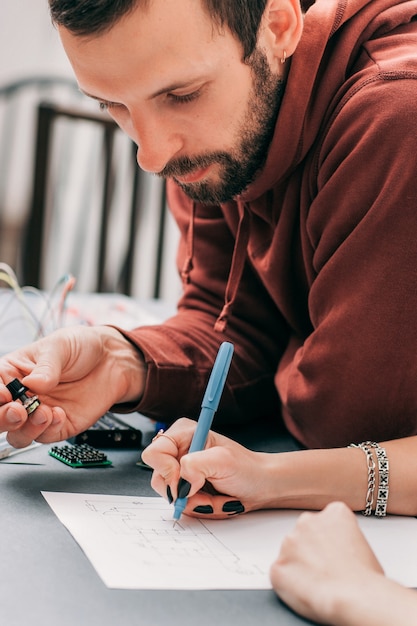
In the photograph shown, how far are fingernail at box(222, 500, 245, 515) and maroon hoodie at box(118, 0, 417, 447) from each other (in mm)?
184

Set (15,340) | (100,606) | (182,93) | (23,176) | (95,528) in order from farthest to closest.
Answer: (23,176) < (15,340) < (182,93) < (95,528) < (100,606)

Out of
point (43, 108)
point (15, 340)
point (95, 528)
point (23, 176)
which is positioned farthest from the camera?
point (23, 176)

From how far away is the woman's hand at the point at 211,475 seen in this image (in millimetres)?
750

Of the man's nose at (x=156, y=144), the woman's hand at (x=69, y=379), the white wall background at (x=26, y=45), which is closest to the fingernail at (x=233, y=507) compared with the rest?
the woman's hand at (x=69, y=379)

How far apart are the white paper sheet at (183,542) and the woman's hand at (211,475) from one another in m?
0.02

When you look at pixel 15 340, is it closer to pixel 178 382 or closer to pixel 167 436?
pixel 178 382

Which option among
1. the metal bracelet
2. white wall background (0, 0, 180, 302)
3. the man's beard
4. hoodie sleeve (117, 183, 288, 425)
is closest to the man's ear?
the man's beard

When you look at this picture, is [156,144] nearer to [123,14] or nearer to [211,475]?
[123,14]

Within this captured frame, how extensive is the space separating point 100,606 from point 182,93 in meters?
0.52

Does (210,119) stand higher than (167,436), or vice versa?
(210,119)

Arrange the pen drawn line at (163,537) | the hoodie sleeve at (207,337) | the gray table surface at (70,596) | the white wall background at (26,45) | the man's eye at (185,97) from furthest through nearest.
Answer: the white wall background at (26,45) < the hoodie sleeve at (207,337) < the man's eye at (185,97) < the pen drawn line at (163,537) < the gray table surface at (70,596)

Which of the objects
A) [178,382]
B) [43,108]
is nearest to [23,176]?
[43,108]

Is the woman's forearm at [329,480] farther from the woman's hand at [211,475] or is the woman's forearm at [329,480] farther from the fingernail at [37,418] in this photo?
the fingernail at [37,418]

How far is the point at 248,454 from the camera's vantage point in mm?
808
